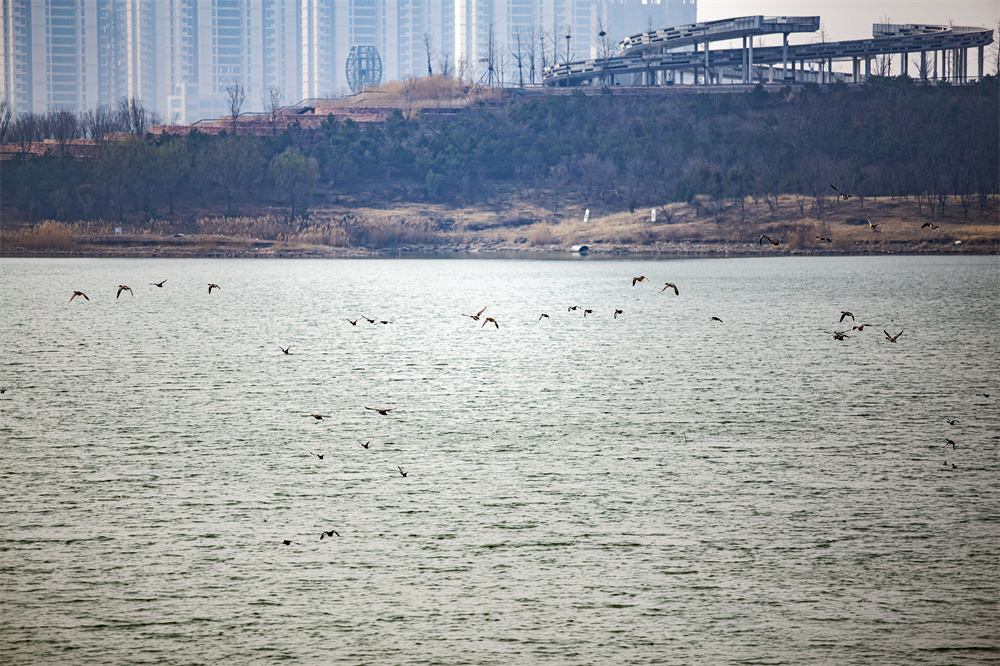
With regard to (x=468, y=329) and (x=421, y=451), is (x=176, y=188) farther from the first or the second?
(x=421, y=451)

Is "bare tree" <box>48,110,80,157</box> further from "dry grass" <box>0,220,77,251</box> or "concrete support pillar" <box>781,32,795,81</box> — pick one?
"concrete support pillar" <box>781,32,795,81</box>

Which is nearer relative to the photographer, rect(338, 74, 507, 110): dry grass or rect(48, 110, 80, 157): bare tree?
rect(48, 110, 80, 157): bare tree

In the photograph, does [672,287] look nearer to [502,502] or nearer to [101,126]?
[502,502]

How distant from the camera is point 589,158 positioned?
146125 mm

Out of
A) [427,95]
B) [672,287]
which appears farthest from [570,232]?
[427,95]

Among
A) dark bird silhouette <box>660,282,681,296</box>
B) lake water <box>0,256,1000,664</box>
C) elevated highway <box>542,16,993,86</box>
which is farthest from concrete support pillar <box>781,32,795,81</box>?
lake water <box>0,256,1000,664</box>

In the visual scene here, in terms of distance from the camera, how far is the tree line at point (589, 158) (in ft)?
421

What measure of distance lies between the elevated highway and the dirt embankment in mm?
39945

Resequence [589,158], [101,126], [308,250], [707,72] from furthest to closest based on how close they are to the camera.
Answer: [707,72] < [101,126] < [589,158] < [308,250]

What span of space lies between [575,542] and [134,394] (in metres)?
21.2

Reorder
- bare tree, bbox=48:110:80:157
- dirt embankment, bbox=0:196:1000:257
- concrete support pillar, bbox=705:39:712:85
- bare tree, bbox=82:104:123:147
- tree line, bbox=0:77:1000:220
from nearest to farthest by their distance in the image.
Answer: dirt embankment, bbox=0:196:1000:257 → tree line, bbox=0:77:1000:220 → bare tree, bbox=82:104:123:147 → bare tree, bbox=48:110:80:157 → concrete support pillar, bbox=705:39:712:85

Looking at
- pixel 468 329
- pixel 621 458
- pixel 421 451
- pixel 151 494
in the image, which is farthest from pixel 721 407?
pixel 468 329

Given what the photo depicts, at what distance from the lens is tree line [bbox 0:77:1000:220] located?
12825cm

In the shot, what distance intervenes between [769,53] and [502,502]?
158 m
